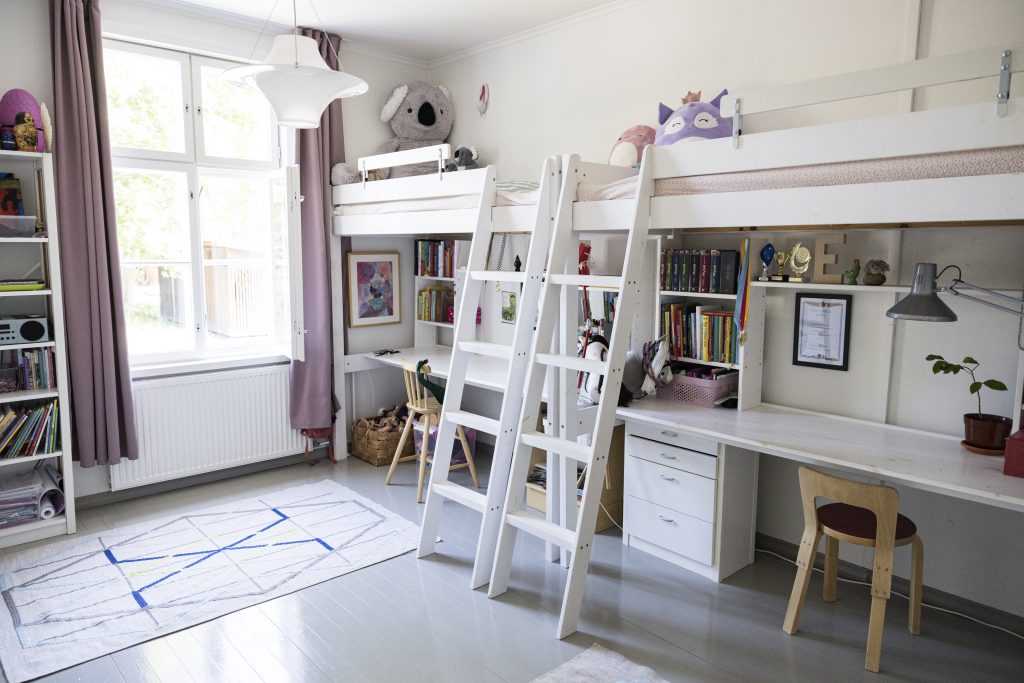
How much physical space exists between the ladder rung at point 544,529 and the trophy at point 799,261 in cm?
143

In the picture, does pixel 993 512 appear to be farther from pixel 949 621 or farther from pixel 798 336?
pixel 798 336

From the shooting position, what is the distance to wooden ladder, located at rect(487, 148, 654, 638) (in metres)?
2.51

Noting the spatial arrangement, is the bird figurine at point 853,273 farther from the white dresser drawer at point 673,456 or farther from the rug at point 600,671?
the rug at point 600,671

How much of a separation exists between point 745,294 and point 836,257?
1.27 feet

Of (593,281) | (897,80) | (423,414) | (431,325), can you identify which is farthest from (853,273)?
(431,325)

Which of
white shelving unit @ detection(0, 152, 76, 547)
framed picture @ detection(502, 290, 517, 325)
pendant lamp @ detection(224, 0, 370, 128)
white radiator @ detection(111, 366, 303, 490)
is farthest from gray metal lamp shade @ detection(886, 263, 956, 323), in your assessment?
white shelving unit @ detection(0, 152, 76, 547)

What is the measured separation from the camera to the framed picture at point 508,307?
4414 mm

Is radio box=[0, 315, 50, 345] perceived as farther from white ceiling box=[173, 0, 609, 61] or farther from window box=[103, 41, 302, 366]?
white ceiling box=[173, 0, 609, 61]

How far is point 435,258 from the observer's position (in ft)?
15.5

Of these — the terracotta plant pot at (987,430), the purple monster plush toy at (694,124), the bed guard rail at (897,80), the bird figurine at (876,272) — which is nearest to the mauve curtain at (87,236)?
the purple monster plush toy at (694,124)

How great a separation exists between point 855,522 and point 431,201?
2396mm

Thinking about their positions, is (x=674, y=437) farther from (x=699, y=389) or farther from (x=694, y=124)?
(x=694, y=124)

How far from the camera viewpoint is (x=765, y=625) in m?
2.64

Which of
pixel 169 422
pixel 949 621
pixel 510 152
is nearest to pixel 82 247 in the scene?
pixel 169 422
